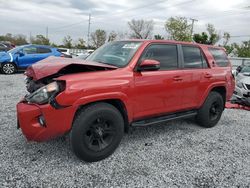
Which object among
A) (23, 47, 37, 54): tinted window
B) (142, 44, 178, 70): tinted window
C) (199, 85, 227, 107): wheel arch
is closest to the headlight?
(142, 44, 178, 70): tinted window

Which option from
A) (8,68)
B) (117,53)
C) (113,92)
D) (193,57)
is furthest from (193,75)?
(8,68)

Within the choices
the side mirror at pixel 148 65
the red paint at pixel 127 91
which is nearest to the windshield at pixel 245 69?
the red paint at pixel 127 91

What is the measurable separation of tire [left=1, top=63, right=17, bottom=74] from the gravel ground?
320 inches

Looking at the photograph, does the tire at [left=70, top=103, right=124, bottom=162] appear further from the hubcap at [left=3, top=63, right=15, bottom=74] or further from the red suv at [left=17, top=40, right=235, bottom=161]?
the hubcap at [left=3, top=63, right=15, bottom=74]

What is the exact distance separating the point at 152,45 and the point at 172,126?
6.28ft

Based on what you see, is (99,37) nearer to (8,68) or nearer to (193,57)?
(8,68)

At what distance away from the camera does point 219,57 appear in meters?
5.34

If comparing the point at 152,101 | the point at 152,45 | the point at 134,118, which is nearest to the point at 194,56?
the point at 152,45

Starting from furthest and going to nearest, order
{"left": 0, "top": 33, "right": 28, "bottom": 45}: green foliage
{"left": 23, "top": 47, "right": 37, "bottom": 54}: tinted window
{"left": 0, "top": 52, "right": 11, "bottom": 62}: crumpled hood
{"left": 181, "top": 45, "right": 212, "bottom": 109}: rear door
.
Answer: {"left": 0, "top": 33, "right": 28, "bottom": 45}: green foliage
{"left": 23, "top": 47, "right": 37, "bottom": 54}: tinted window
{"left": 0, "top": 52, "right": 11, "bottom": 62}: crumpled hood
{"left": 181, "top": 45, "right": 212, "bottom": 109}: rear door

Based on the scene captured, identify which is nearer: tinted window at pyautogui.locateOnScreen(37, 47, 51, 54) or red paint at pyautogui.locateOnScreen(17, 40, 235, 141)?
red paint at pyautogui.locateOnScreen(17, 40, 235, 141)

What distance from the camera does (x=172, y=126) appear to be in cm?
515

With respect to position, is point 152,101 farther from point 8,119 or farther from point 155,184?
point 8,119

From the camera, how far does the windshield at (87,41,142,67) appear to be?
3.83 metres

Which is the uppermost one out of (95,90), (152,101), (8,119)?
(95,90)
